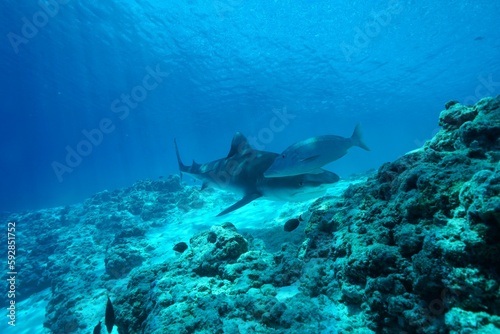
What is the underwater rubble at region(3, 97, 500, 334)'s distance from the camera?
1.57m

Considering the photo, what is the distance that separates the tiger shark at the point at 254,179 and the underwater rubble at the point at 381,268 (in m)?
1.03

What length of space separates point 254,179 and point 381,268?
4.67 metres

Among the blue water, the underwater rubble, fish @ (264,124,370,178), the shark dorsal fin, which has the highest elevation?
the blue water

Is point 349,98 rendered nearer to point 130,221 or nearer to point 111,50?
point 111,50

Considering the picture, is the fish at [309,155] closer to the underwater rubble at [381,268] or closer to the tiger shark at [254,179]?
the tiger shark at [254,179]

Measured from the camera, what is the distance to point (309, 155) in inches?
173

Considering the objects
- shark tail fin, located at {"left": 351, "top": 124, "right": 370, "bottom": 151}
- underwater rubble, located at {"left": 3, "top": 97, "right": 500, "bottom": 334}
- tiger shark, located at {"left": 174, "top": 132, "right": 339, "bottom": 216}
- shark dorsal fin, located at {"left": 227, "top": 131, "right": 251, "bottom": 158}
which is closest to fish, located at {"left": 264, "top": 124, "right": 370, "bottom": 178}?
shark tail fin, located at {"left": 351, "top": 124, "right": 370, "bottom": 151}

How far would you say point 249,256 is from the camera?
3.64 m

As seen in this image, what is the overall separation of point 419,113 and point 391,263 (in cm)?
7342

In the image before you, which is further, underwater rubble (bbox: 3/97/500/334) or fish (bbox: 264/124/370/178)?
fish (bbox: 264/124/370/178)

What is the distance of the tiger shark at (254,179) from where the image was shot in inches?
202

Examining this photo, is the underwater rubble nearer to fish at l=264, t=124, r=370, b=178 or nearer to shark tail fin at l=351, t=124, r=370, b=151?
fish at l=264, t=124, r=370, b=178

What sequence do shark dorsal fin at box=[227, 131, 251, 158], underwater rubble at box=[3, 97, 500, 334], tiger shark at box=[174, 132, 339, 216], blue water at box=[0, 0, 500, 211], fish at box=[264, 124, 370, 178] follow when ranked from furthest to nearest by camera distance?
blue water at box=[0, 0, 500, 211] < shark dorsal fin at box=[227, 131, 251, 158] < tiger shark at box=[174, 132, 339, 216] < fish at box=[264, 124, 370, 178] < underwater rubble at box=[3, 97, 500, 334]

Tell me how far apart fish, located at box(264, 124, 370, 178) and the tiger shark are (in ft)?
1.92
